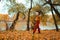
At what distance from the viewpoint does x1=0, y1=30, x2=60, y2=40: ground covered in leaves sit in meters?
3.08

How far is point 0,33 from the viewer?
317 centimetres

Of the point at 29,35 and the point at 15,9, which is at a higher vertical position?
the point at 15,9

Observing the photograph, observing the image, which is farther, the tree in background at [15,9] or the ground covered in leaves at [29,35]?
the tree in background at [15,9]

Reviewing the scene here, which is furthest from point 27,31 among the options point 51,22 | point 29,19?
point 51,22

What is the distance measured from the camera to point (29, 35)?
3121 mm

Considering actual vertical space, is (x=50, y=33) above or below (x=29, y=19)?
below

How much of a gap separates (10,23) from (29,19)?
1.08 feet

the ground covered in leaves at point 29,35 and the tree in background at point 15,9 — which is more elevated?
the tree in background at point 15,9

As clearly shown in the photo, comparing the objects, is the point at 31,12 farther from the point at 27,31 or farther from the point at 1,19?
the point at 1,19

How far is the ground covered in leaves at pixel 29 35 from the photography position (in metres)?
3.08

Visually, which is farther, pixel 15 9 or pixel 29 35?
pixel 15 9

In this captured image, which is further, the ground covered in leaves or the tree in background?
the tree in background

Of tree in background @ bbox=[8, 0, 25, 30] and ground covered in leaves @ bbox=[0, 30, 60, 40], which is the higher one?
tree in background @ bbox=[8, 0, 25, 30]

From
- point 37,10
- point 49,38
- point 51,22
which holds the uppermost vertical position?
point 37,10
